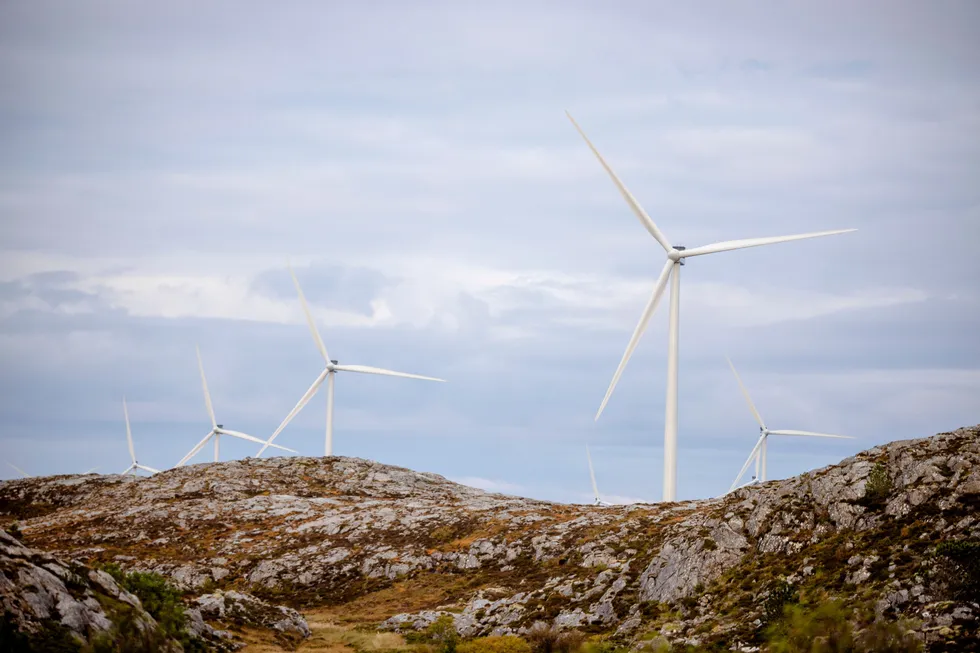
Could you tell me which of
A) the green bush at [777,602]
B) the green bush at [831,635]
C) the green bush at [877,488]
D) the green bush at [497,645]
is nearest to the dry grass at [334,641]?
the green bush at [497,645]

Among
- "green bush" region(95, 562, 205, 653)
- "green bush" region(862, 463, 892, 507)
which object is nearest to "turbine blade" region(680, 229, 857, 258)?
"green bush" region(862, 463, 892, 507)

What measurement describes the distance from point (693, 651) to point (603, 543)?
77.9 feet

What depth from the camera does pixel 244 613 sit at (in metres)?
46.7

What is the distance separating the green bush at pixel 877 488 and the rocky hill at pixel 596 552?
78 mm

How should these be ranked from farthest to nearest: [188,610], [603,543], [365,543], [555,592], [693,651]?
[365,543]
[603,543]
[555,592]
[188,610]
[693,651]

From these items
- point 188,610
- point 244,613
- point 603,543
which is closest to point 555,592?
point 603,543

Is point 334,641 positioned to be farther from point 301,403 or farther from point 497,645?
point 301,403

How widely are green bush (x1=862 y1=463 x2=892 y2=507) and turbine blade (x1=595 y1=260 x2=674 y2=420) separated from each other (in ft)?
109

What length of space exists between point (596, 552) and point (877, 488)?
20710 mm

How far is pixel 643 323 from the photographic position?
80875 mm

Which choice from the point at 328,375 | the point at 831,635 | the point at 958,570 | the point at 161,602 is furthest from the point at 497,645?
the point at 328,375

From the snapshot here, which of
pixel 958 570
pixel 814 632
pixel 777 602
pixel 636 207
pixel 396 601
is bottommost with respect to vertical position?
pixel 814 632

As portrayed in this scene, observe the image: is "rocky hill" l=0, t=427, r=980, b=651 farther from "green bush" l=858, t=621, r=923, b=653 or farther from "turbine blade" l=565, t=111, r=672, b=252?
"turbine blade" l=565, t=111, r=672, b=252

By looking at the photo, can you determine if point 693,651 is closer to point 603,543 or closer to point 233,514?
point 603,543
